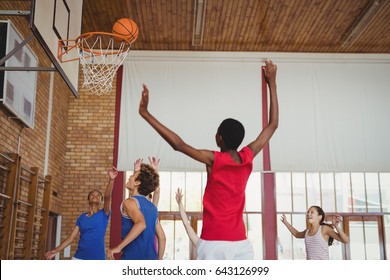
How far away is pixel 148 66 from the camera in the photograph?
11.3 m

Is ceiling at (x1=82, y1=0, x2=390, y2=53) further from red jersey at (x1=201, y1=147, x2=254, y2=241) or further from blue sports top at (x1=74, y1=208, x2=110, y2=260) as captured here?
red jersey at (x1=201, y1=147, x2=254, y2=241)

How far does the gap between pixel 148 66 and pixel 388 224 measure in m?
6.10

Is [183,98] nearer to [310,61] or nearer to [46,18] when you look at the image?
[310,61]

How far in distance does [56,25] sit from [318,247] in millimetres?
4046

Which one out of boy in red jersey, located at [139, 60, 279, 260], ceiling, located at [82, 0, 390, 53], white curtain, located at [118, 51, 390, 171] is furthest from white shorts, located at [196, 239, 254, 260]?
white curtain, located at [118, 51, 390, 171]

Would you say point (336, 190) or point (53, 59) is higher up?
point (53, 59)

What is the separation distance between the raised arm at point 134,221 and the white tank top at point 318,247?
133 inches

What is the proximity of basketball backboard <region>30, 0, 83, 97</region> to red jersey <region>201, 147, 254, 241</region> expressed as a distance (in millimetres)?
3075

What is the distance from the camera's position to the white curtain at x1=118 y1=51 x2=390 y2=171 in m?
10.8

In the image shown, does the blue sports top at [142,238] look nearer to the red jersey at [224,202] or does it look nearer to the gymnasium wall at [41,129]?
the red jersey at [224,202]

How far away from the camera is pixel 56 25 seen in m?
5.99

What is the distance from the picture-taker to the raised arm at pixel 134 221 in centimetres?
335

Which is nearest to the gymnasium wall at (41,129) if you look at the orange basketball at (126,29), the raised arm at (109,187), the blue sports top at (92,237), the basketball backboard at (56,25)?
the basketball backboard at (56,25)
